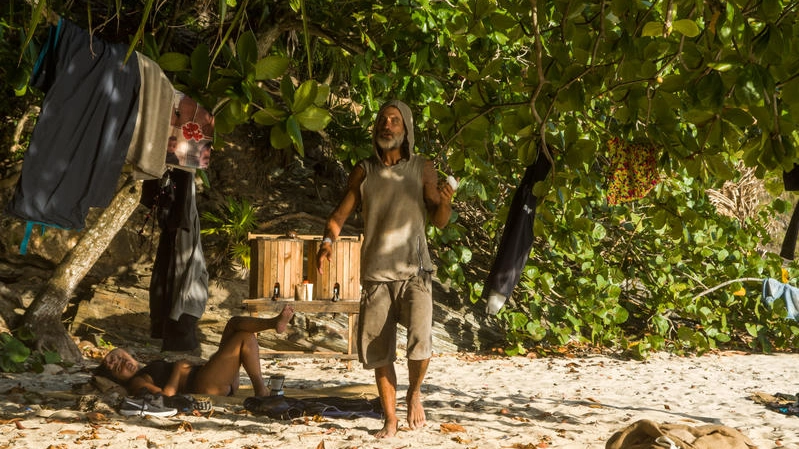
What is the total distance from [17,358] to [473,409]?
11.1 feet

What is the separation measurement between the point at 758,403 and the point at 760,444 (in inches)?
57.2

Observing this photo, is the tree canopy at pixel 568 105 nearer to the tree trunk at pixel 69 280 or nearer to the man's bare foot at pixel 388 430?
the man's bare foot at pixel 388 430

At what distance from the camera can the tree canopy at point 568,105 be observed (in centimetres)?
216

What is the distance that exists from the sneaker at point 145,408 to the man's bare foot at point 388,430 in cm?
128

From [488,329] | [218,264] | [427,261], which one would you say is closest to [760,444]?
[427,261]

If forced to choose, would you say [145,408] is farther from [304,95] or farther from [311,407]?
[304,95]

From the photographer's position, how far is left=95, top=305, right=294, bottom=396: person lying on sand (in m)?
4.55

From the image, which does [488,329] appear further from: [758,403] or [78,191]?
[78,191]

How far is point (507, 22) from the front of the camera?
2.85 metres

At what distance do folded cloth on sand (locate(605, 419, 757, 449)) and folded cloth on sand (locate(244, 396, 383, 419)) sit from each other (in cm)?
155

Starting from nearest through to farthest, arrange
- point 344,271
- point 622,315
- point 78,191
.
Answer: point 78,191, point 344,271, point 622,315

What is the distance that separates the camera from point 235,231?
7.96 meters

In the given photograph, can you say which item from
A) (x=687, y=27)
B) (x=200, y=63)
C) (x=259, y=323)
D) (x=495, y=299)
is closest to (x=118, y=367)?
(x=259, y=323)

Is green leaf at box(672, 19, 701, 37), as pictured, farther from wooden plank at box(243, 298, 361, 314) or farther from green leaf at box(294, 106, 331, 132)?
wooden plank at box(243, 298, 361, 314)
